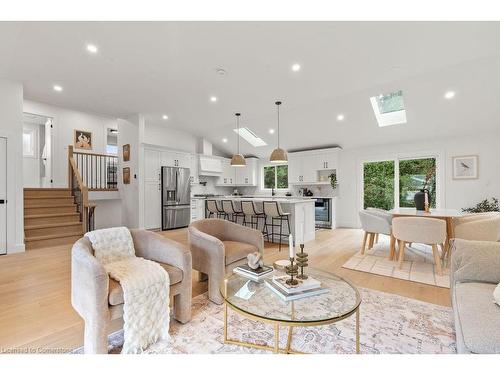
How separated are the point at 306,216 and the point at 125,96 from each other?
4.41 metres

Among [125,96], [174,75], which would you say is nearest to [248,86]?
[174,75]

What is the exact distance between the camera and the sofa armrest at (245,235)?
295 cm

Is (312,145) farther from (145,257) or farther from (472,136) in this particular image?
(145,257)

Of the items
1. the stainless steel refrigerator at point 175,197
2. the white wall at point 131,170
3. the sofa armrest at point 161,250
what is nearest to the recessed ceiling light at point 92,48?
the white wall at point 131,170

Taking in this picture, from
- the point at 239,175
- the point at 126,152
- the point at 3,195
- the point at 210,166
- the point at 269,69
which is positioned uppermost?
the point at 269,69

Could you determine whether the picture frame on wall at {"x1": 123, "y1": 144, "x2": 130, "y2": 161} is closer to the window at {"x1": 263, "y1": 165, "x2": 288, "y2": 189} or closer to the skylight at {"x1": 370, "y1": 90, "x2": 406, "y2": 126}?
the window at {"x1": 263, "y1": 165, "x2": 288, "y2": 189}

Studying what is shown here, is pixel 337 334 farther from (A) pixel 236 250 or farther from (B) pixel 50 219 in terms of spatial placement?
(B) pixel 50 219

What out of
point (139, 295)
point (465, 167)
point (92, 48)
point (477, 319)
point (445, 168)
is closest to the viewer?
point (477, 319)

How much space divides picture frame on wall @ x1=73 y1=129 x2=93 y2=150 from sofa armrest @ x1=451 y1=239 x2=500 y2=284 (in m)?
7.70

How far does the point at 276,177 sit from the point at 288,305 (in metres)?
7.21

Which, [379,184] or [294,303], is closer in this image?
[294,303]

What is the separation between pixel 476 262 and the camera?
1.83 meters

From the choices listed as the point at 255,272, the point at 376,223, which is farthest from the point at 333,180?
the point at 255,272
